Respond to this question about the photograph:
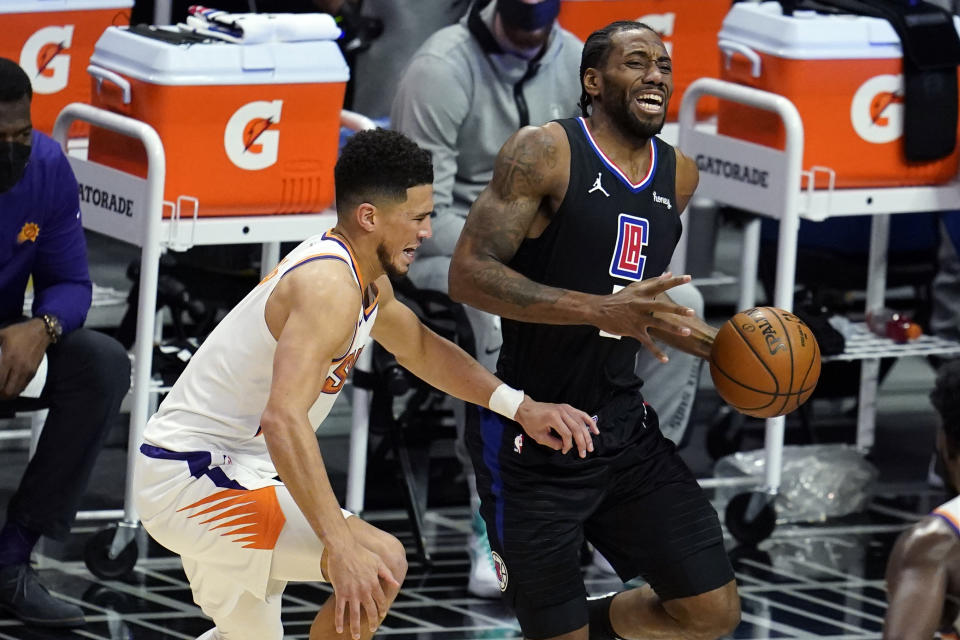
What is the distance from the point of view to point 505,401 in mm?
4520

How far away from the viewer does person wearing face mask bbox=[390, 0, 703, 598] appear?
6.08 m

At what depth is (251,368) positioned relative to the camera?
423cm

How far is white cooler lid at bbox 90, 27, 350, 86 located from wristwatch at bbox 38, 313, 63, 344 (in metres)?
0.79

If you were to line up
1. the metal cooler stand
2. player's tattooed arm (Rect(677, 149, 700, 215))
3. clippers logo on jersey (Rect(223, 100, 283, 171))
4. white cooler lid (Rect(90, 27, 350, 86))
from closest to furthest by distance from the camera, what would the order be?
player's tattooed arm (Rect(677, 149, 700, 215)) < white cooler lid (Rect(90, 27, 350, 86)) < clippers logo on jersey (Rect(223, 100, 283, 171)) < the metal cooler stand

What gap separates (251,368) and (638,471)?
3.46 ft

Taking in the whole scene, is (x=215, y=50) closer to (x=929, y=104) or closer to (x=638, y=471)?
(x=638, y=471)

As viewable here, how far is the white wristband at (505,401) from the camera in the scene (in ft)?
14.8

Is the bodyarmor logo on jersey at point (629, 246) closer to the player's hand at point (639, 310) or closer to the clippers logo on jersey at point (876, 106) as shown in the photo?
the player's hand at point (639, 310)

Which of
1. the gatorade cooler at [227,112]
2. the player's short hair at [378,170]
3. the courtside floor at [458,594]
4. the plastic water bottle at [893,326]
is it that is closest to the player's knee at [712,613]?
the courtside floor at [458,594]

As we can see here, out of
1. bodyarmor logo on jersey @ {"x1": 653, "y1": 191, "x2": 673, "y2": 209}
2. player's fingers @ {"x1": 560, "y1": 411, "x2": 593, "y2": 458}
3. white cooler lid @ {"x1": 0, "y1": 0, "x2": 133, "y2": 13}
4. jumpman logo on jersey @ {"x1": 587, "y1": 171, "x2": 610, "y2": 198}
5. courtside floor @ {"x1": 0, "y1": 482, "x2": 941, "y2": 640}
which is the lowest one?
courtside floor @ {"x1": 0, "y1": 482, "x2": 941, "y2": 640}

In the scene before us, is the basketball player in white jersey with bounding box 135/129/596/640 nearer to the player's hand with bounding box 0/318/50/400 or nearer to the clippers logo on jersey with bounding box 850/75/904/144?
the player's hand with bounding box 0/318/50/400

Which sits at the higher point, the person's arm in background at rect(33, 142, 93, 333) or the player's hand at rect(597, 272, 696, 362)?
the player's hand at rect(597, 272, 696, 362)

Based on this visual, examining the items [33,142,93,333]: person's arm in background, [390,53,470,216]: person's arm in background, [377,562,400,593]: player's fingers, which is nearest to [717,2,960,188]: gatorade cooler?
[390,53,470,216]: person's arm in background

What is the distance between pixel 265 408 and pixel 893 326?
137 inches
